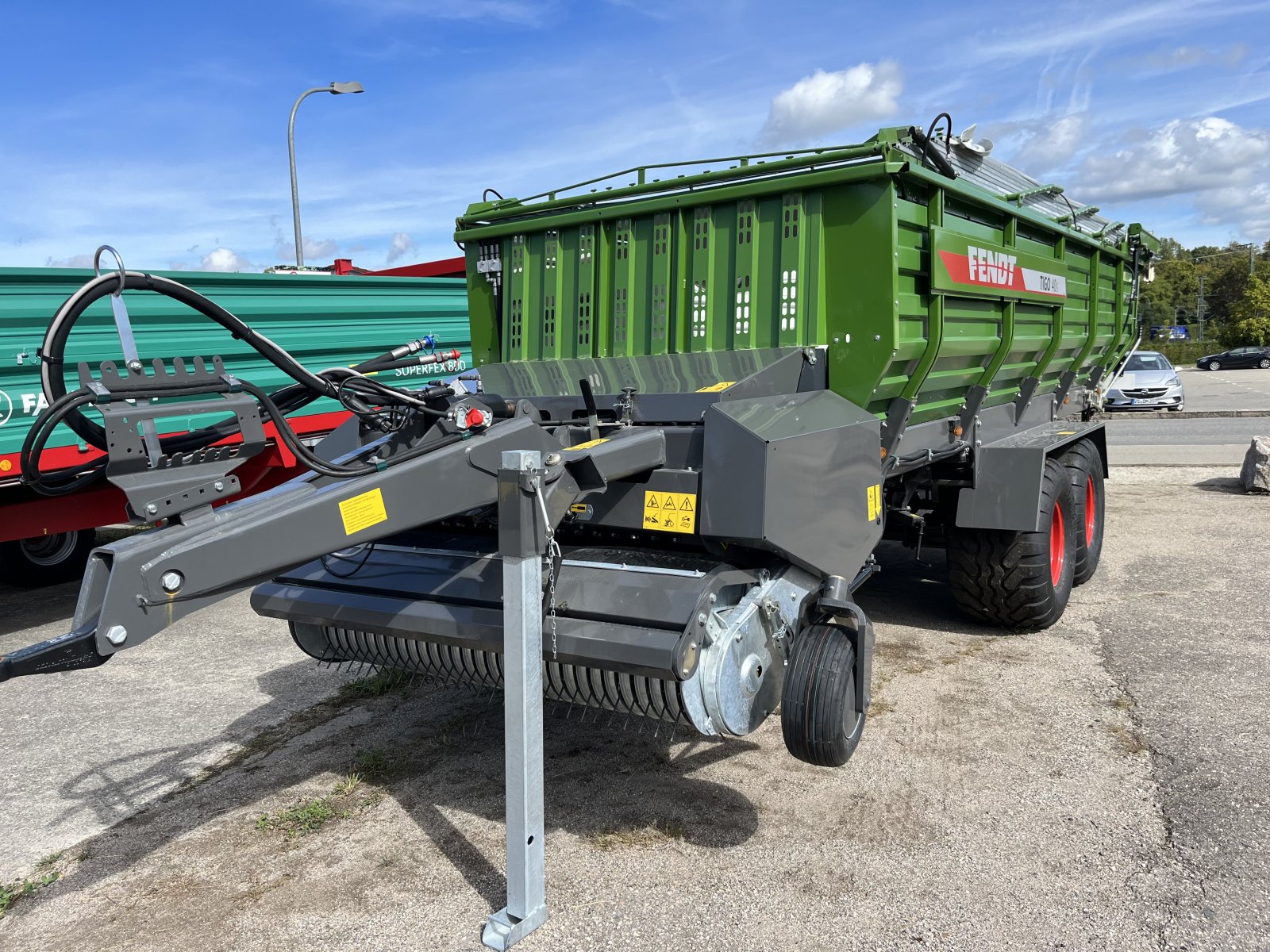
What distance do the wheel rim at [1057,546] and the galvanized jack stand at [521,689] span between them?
3506mm

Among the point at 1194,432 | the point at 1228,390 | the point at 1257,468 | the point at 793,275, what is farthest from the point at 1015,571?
the point at 1228,390

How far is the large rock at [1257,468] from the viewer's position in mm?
8844

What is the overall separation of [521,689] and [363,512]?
1.98ft

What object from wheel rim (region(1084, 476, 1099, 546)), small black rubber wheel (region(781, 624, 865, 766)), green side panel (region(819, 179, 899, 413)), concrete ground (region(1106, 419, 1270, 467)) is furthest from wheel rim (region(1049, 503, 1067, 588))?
concrete ground (region(1106, 419, 1270, 467))

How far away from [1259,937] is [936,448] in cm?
230

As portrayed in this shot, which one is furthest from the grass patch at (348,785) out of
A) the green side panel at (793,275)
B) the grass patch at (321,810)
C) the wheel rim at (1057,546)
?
the wheel rim at (1057,546)

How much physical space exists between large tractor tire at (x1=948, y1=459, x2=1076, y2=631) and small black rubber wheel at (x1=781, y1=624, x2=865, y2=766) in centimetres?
209

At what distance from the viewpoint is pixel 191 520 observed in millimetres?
2455

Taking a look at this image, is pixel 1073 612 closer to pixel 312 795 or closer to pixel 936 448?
pixel 936 448

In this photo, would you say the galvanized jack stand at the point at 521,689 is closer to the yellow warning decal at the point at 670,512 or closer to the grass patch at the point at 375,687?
the yellow warning decal at the point at 670,512

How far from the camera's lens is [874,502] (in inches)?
133

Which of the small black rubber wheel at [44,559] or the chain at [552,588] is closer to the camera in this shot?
the chain at [552,588]

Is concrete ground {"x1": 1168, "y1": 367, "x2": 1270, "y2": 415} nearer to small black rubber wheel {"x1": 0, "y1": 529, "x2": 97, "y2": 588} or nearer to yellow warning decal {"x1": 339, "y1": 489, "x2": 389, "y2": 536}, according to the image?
small black rubber wheel {"x1": 0, "y1": 529, "x2": 97, "y2": 588}

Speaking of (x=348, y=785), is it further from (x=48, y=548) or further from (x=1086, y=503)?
(x=48, y=548)
